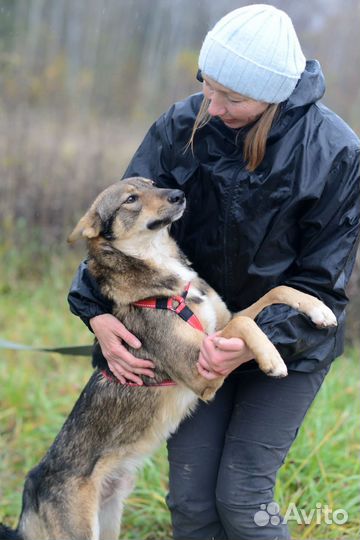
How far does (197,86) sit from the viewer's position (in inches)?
292

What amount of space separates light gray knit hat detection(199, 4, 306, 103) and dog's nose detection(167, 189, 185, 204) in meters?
0.52

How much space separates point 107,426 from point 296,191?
4.48 ft

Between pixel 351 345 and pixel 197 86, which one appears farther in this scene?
pixel 197 86

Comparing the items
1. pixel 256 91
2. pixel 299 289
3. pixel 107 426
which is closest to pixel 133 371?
pixel 107 426

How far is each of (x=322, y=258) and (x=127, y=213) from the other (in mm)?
975

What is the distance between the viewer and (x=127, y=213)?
3.33 meters

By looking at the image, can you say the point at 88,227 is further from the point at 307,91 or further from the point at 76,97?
the point at 76,97

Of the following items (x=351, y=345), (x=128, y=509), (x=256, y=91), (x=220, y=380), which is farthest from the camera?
(x=351, y=345)

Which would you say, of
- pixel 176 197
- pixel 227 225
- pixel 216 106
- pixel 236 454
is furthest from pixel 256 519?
pixel 216 106

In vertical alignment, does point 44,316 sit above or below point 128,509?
below

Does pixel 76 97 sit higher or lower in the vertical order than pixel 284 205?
lower

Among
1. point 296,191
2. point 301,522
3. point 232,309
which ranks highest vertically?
point 296,191

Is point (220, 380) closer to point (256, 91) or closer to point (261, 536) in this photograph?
point (261, 536)

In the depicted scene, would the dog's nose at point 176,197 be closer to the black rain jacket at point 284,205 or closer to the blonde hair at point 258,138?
the black rain jacket at point 284,205
